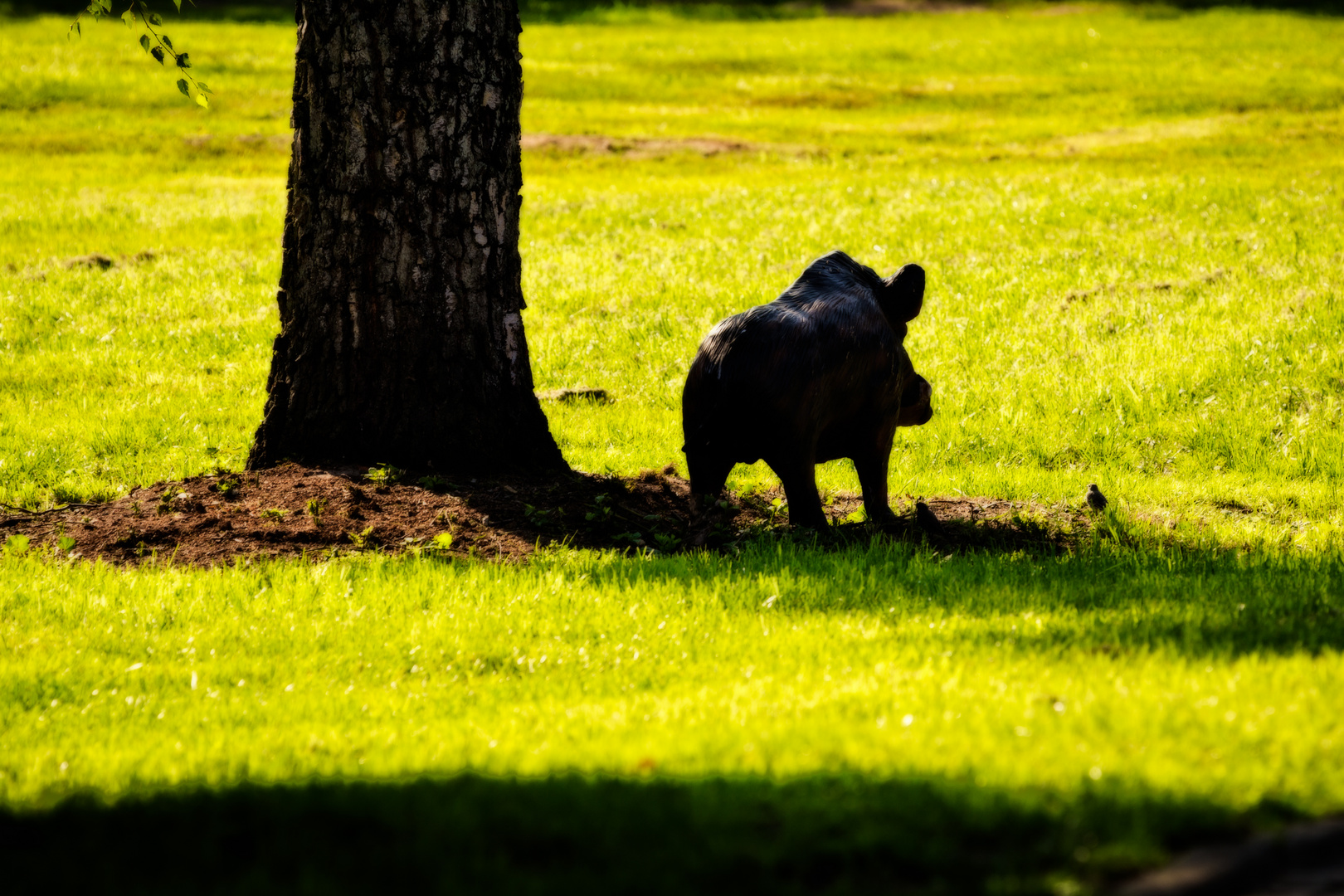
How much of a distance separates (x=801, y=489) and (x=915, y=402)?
1450mm

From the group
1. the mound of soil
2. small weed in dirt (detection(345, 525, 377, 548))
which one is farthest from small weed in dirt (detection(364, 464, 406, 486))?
small weed in dirt (detection(345, 525, 377, 548))

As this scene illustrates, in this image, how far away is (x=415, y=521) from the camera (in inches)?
278

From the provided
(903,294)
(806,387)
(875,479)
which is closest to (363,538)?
(806,387)

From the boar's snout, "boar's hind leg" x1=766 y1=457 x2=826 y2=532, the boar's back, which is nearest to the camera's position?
the boar's back

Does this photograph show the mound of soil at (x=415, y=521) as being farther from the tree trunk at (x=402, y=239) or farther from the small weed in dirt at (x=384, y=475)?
the tree trunk at (x=402, y=239)

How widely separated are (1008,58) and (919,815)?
Answer: 36798 millimetres

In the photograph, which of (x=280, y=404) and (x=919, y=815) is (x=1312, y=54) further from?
(x=919, y=815)

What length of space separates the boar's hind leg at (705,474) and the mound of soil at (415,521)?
16cm

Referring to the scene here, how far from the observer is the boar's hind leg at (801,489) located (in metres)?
6.75

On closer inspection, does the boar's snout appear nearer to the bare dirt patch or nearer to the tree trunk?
the tree trunk

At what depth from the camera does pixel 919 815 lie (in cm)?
343

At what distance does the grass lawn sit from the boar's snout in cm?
96

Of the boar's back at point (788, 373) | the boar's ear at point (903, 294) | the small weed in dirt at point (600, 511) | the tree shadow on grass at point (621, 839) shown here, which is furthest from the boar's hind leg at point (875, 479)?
the tree shadow on grass at point (621, 839)

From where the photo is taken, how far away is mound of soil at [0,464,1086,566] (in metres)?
6.92
